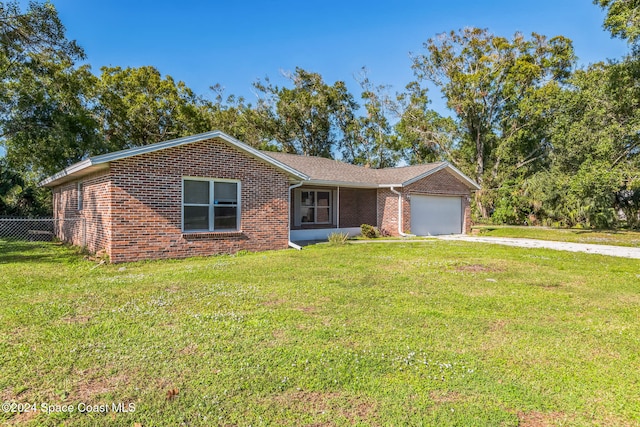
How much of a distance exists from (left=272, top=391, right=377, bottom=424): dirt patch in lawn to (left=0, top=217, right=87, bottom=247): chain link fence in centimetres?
1111

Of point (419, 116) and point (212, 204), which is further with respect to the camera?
point (419, 116)

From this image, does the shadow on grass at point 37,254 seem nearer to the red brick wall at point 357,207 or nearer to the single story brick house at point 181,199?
the single story brick house at point 181,199

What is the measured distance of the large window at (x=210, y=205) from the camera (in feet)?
→ 33.6

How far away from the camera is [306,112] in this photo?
34375mm

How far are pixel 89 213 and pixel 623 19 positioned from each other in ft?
75.6

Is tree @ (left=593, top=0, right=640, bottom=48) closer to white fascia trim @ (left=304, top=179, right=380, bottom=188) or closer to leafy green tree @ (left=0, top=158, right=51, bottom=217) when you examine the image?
white fascia trim @ (left=304, top=179, right=380, bottom=188)

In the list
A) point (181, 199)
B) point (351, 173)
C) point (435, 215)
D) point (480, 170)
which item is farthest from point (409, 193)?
point (480, 170)

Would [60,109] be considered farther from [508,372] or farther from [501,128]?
[501,128]

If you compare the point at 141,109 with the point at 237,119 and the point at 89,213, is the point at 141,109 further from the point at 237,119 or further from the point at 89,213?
the point at 89,213

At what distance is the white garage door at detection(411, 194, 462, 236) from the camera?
17712 millimetres

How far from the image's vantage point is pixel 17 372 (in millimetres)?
3291

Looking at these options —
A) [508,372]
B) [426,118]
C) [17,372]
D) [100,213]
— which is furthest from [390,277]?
[426,118]

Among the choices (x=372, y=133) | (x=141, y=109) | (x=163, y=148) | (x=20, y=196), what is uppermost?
(x=372, y=133)

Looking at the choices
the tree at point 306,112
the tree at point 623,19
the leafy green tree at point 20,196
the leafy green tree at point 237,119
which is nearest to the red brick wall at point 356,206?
the tree at point 623,19
